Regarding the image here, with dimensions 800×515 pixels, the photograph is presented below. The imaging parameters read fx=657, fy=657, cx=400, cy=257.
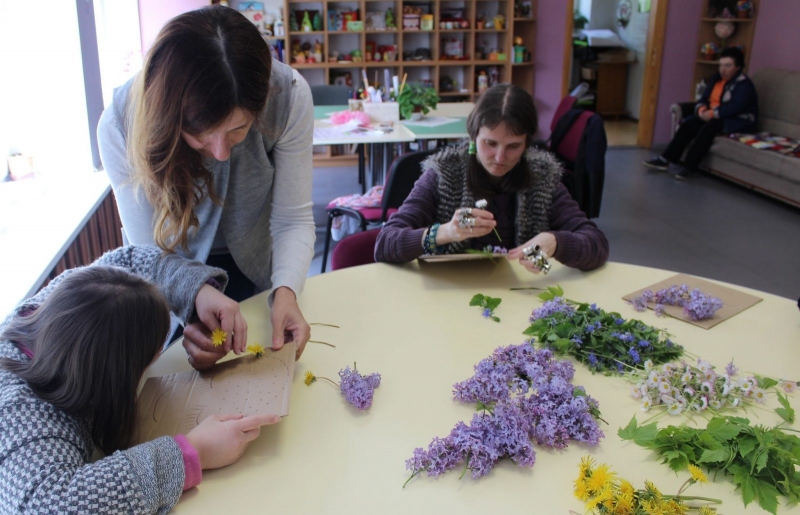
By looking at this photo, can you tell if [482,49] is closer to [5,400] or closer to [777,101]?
[777,101]

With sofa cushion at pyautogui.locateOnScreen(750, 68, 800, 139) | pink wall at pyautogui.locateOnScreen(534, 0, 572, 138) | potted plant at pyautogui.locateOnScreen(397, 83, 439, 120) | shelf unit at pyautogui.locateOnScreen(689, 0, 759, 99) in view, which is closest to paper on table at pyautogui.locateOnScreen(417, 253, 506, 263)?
potted plant at pyautogui.locateOnScreen(397, 83, 439, 120)

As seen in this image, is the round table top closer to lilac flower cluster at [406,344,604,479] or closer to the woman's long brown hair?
lilac flower cluster at [406,344,604,479]

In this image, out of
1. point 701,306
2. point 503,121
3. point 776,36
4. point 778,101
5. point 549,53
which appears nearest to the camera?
point 701,306

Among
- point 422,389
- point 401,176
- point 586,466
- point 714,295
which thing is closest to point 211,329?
point 422,389

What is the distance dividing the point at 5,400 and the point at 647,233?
14.1ft

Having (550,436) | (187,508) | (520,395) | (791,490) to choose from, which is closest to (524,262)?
(520,395)

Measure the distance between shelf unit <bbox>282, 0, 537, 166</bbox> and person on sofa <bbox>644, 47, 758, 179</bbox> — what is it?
1.65 m

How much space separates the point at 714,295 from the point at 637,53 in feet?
26.3

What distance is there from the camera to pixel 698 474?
94 centimetres

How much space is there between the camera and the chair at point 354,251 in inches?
77.8

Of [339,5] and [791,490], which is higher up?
[339,5]

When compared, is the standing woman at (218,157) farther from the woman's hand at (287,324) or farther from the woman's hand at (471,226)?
the woman's hand at (471,226)

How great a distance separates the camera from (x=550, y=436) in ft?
3.41

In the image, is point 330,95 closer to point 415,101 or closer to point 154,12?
point 415,101
